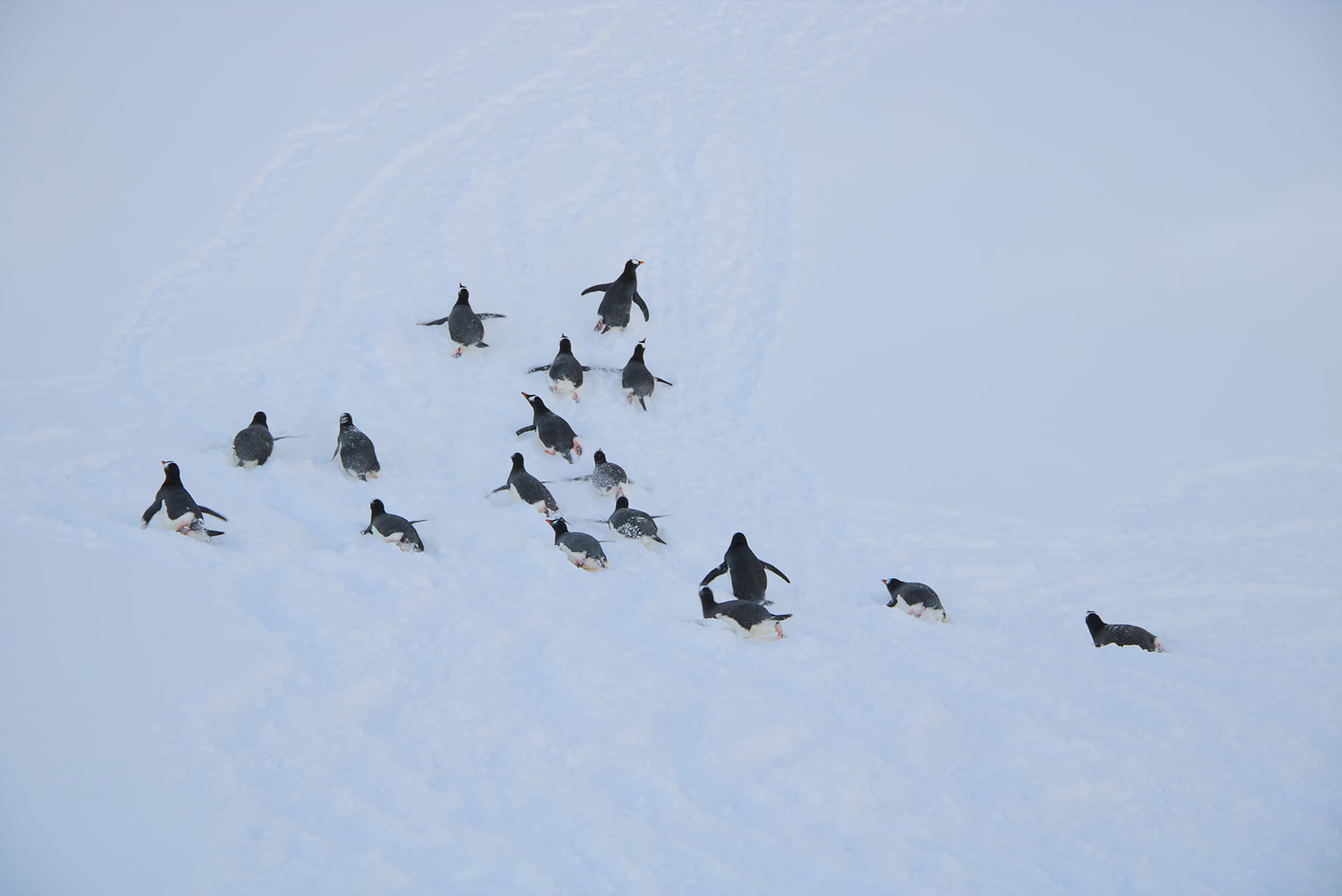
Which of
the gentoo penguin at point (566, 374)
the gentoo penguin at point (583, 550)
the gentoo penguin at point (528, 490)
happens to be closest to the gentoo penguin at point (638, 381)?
the gentoo penguin at point (566, 374)

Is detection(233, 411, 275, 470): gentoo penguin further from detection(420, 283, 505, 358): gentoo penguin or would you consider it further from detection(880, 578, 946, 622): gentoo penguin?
Answer: detection(880, 578, 946, 622): gentoo penguin

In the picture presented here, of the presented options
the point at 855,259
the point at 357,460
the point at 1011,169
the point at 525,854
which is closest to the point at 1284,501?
the point at 855,259

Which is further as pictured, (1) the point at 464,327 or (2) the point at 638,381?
(1) the point at 464,327

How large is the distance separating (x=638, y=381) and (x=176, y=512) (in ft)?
12.6

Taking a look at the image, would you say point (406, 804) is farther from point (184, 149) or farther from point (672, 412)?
point (184, 149)

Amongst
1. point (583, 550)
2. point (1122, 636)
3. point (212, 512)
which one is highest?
point (1122, 636)

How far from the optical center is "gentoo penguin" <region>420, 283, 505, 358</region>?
8.38 m

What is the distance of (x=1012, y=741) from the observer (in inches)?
187

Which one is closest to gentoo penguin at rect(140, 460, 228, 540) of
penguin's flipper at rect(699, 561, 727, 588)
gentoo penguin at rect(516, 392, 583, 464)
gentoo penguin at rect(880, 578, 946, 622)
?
gentoo penguin at rect(516, 392, 583, 464)

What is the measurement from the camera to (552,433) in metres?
7.48

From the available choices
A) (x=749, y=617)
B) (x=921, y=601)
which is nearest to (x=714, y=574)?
(x=749, y=617)

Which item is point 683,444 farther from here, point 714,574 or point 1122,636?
point 1122,636

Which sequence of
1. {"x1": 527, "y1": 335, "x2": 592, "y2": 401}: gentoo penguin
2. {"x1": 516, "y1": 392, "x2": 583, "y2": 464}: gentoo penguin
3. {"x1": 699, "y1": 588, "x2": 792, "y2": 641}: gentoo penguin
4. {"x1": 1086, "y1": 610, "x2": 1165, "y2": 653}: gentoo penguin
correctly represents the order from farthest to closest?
{"x1": 527, "y1": 335, "x2": 592, "y2": 401}: gentoo penguin, {"x1": 516, "y1": 392, "x2": 583, "y2": 464}: gentoo penguin, {"x1": 1086, "y1": 610, "x2": 1165, "y2": 653}: gentoo penguin, {"x1": 699, "y1": 588, "x2": 792, "y2": 641}: gentoo penguin

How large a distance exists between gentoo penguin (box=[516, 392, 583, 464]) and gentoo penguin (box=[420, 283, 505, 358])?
112cm
